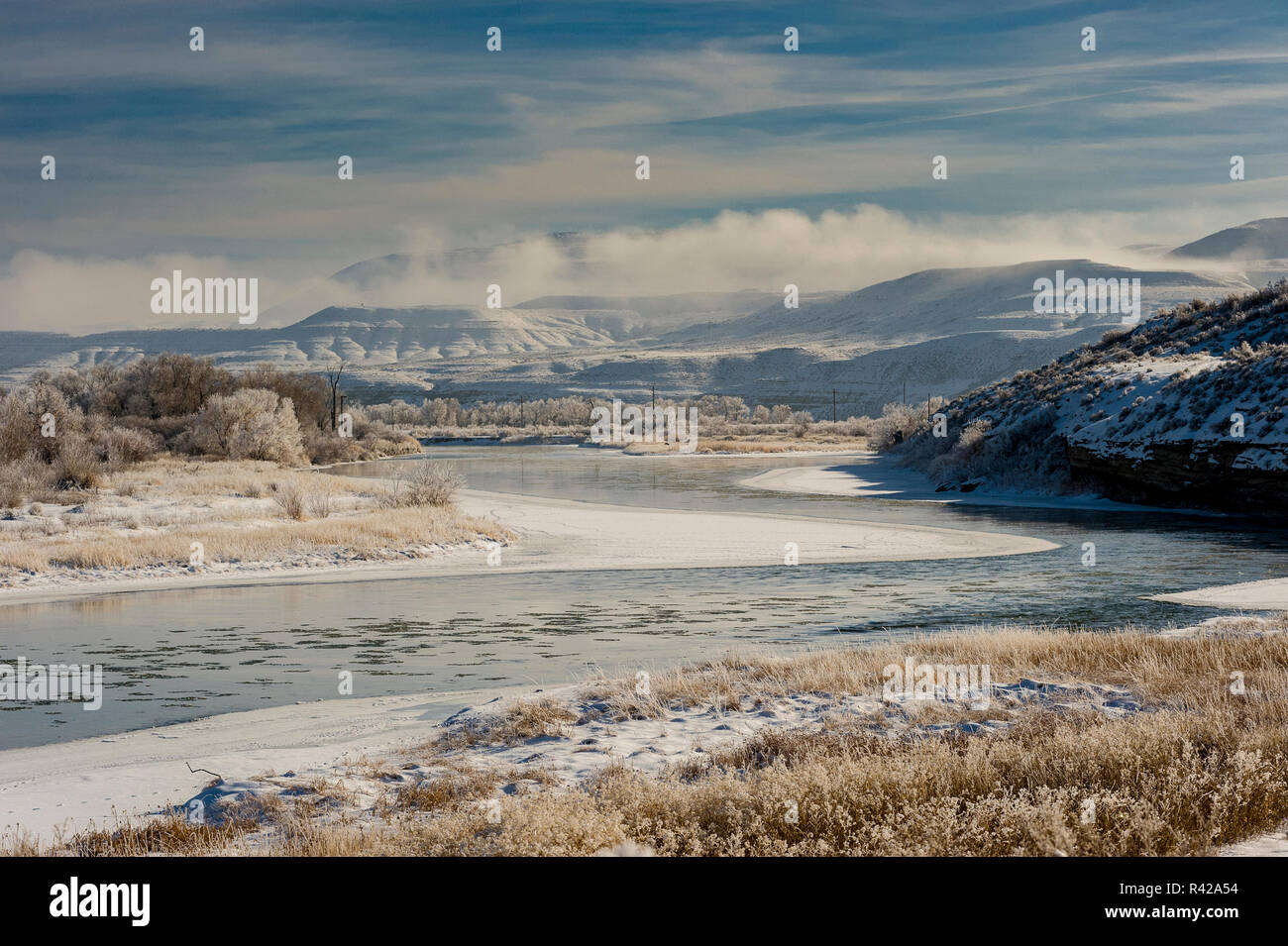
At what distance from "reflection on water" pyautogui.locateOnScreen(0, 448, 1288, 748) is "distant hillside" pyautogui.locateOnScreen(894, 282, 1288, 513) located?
573 centimetres

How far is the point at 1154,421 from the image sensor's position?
39.5m

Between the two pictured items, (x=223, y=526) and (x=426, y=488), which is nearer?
(x=223, y=526)

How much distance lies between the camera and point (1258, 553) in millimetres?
26453

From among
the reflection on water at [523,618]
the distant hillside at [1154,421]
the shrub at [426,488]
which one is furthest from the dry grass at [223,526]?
the distant hillside at [1154,421]

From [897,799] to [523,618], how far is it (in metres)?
13.3

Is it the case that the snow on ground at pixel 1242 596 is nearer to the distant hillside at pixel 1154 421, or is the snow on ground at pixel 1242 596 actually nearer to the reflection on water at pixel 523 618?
the reflection on water at pixel 523 618

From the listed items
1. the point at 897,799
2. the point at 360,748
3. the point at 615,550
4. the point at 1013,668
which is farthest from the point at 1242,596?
the point at 360,748

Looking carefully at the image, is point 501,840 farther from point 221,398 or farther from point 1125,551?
point 221,398

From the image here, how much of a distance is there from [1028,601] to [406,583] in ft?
42.4

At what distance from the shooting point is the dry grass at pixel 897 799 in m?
5.97

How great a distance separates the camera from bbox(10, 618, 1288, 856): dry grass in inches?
235

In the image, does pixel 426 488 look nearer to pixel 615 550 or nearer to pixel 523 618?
pixel 615 550

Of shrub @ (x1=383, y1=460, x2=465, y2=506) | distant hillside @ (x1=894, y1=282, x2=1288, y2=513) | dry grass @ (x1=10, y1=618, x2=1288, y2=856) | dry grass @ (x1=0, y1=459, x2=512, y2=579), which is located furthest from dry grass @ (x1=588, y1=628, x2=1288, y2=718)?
distant hillside @ (x1=894, y1=282, x2=1288, y2=513)

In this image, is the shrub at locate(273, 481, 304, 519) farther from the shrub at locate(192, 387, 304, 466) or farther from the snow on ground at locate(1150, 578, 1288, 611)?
the snow on ground at locate(1150, 578, 1288, 611)
